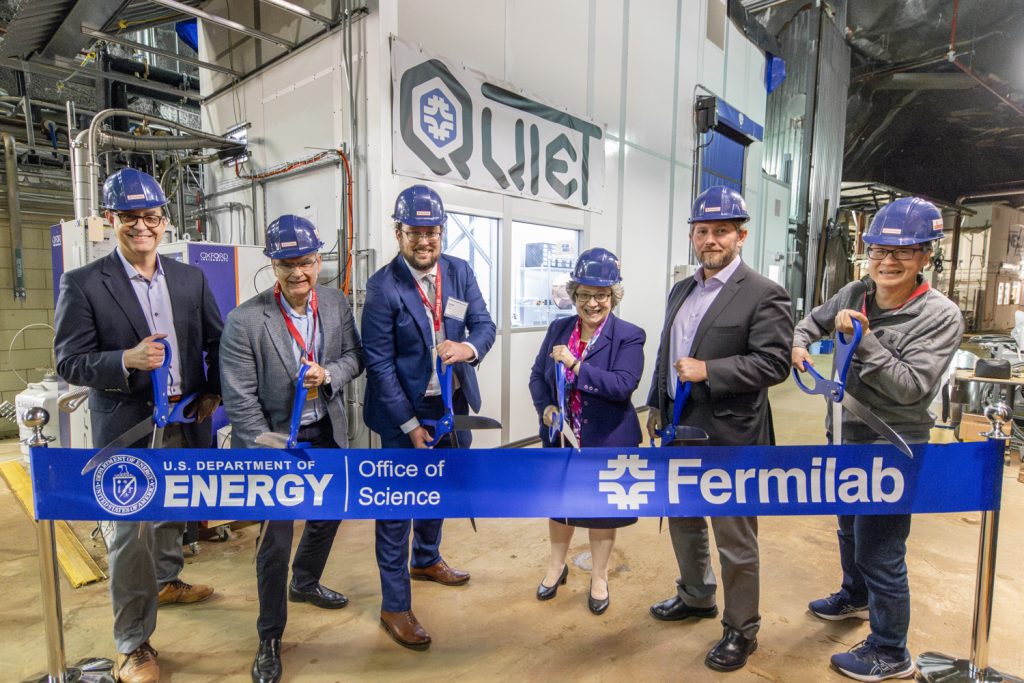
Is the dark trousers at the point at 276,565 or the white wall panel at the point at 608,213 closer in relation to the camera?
the dark trousers at the point at 276,565

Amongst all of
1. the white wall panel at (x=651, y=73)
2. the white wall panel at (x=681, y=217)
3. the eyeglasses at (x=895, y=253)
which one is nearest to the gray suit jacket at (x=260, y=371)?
the eyeglasses at (x=895, y=253)

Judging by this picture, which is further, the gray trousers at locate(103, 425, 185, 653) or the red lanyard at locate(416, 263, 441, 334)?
the red lanyard at locate(416, 263, 441, 334)

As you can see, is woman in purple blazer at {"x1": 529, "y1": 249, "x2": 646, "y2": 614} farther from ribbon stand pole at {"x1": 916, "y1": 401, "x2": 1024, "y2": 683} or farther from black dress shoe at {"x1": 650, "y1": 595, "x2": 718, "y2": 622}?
ribbon stand pole at {"x1": 916, "y1": 401, "x2": 1024, "y2": 683}

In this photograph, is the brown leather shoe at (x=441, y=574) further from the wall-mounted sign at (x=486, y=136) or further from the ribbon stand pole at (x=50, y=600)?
the wall-mounted sign at (x=486, y=136)

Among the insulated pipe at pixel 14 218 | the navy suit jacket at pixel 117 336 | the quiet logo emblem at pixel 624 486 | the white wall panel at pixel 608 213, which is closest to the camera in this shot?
the quiet logo emblem at pixel 624 486

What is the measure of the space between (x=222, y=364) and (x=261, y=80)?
3.31 m

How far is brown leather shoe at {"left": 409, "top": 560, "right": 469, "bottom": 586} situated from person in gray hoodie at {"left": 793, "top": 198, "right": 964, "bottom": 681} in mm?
1573

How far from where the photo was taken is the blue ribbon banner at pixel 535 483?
5.26ft

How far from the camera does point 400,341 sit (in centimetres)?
215

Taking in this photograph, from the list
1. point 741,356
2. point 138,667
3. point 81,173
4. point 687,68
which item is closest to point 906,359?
point 741,356

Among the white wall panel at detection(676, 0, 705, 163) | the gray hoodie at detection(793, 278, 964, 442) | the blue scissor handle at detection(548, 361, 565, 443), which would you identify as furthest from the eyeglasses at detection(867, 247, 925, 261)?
the white wall panel at detection(676, 0, 705, 163)

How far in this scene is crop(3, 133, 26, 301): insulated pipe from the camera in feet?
15.5

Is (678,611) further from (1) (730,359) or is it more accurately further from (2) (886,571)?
(1) (730,359)

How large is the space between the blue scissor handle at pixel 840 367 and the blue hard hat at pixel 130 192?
2326 millimetres
